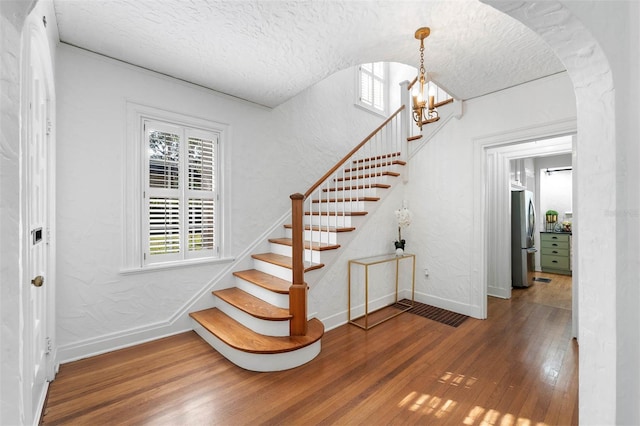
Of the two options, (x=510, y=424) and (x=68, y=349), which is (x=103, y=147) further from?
(x=510, y=424)

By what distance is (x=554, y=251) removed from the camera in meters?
6.25

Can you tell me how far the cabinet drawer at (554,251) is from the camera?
6095 millimetres

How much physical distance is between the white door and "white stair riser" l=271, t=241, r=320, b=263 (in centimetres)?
217

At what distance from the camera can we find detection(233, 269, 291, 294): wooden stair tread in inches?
111

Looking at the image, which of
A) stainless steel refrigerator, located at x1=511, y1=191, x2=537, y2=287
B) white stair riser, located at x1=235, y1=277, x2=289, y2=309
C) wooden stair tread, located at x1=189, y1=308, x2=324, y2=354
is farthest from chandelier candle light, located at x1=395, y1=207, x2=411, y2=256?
stainless steel refrigerator, located at x1=511, y1=191, x2=537, y2=287

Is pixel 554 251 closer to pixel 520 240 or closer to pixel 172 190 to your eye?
pixel 520 240

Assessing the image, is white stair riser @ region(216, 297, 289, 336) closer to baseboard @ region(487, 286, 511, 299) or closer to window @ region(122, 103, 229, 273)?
window @ region(122, 103, 229, 273)

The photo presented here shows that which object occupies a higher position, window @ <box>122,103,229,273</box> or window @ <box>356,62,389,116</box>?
window @ <box>356,62,389,116</box>

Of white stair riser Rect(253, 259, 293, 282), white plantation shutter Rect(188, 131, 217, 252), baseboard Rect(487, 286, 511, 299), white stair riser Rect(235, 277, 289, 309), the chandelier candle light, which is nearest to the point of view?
white stair riser Rect(235, 277, 289, 309)

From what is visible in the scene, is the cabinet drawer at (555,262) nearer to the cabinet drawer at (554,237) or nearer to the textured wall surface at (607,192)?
the cabinet drawer at (554,237)

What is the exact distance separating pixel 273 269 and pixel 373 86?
4.36 meters

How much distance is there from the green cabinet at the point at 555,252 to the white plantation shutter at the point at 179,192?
23.2 ft

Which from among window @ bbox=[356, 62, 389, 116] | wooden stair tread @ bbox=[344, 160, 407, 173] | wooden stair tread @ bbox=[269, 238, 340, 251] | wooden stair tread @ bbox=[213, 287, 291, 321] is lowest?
wooden stair tread @ bbox=[213, 287, 291, 321]

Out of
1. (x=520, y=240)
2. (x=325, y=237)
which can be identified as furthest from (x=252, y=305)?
(x=520, y=240)
